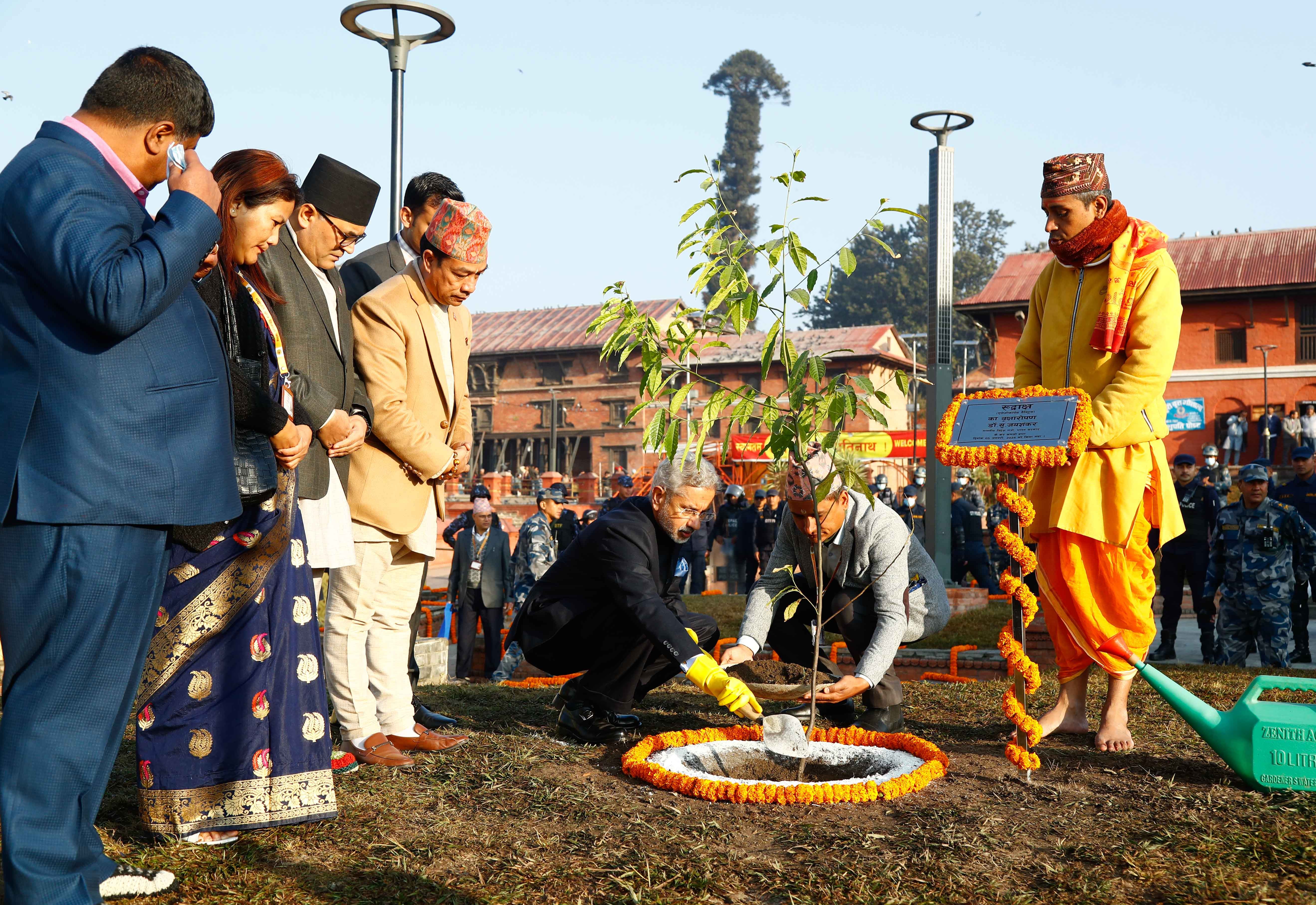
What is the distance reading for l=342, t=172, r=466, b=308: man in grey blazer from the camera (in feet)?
15.4

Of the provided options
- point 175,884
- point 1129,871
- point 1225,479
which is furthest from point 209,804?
point 1225,479

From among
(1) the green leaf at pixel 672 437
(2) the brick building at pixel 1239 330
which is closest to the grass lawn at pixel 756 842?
(1) the green leaf at pixel 672 437

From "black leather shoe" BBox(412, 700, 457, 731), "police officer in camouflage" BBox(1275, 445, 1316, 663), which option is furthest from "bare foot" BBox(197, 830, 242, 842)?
"police officer in camouflage" BBox(1275, 445, 1316, 663)

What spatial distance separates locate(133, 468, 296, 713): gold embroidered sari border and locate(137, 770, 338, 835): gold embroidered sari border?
27 cm

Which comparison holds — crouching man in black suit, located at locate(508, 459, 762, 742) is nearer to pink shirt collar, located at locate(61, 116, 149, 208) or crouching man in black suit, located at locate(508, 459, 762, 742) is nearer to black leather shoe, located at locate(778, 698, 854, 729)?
black leather shoe, located at locate(778, 698, 854, 729)

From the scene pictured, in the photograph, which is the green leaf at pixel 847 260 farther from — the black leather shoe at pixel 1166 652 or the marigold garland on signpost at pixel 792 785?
the black leather shoe at pixel 1166 652

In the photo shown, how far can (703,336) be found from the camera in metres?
3.82

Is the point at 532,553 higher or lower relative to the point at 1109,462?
lower

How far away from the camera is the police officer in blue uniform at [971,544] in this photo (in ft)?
51.6

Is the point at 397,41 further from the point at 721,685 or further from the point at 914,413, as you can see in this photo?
the point at 914,413

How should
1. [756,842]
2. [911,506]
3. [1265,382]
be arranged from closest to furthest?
1. [756,842]
2. [911,506]
3. [1265,382]

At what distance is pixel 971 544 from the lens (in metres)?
15.8

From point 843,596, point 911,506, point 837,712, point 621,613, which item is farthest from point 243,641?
point 911,506

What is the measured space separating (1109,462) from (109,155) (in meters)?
3.58
